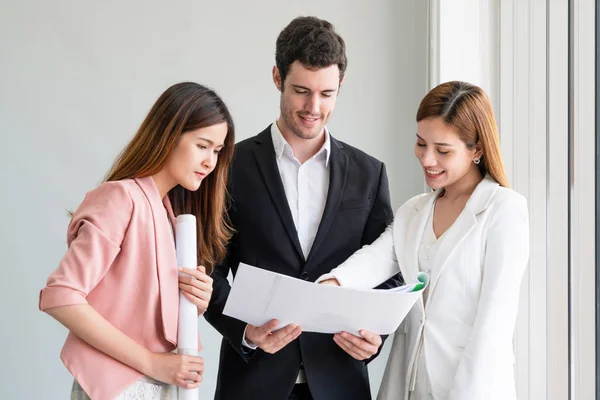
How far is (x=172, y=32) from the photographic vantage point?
10.9 ft

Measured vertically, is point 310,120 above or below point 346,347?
above

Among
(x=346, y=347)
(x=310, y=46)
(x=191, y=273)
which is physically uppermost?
(x=310, y=46)

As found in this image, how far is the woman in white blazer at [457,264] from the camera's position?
161cm

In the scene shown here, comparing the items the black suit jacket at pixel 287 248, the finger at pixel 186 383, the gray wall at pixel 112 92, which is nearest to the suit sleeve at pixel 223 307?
the black suit jacket at pixel 287 248

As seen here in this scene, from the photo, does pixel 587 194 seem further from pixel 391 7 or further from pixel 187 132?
pixel 391 7

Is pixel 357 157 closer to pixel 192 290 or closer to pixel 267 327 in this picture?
pixel 267 327

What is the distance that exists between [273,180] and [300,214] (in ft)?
0.38

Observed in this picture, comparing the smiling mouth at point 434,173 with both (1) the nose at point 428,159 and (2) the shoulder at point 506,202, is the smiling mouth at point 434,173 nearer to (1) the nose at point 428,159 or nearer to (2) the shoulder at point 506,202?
(1) the nose at point 428,159

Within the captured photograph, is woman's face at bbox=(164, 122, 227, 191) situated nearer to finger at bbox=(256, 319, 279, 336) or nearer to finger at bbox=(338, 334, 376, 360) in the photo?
finger at bbox=(256, 319, 279, 336)

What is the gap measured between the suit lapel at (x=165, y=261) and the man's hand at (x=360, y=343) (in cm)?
41

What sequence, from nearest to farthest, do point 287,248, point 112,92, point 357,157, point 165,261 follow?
1. point 165,261
2. point 287,248
3. point 357,157
4. point 112,92

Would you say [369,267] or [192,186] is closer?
[192,186]

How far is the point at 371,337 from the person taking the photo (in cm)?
176

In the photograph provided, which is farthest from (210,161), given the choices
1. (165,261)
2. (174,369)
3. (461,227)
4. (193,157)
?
(461,227)
